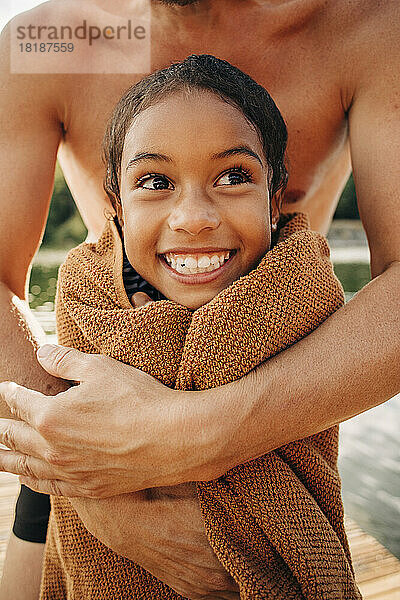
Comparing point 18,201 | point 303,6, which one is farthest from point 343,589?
point 303,6

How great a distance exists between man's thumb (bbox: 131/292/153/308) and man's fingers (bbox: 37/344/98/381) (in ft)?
0.51

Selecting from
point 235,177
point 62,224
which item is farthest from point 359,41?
point 62,224

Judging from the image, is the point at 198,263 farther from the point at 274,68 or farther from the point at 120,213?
the point at 274,68

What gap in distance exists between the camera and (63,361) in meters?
1.21

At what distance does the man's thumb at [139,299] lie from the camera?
1.29 m

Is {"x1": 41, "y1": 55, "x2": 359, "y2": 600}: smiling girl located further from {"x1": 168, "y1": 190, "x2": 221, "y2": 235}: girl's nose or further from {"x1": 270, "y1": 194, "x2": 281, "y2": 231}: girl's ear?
{"x1": 270, "y1": 194, "x2": 281, "y2": 231}: girl's ear

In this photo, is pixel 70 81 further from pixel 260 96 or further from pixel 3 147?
pixel 260 96

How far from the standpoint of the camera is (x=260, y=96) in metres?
1.33

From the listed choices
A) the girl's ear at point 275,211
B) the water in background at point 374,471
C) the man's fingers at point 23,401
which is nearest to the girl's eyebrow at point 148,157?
the girl's ear at point 275,211

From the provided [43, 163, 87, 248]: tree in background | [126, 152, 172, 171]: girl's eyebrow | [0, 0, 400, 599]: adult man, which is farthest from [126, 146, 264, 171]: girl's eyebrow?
[43, 163, 87, 248]: tree in background

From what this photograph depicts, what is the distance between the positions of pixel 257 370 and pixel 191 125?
1.58ft

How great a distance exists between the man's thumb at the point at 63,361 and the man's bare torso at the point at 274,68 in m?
0.57

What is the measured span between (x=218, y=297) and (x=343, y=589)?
0.60m

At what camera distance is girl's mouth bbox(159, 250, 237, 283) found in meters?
1.23
